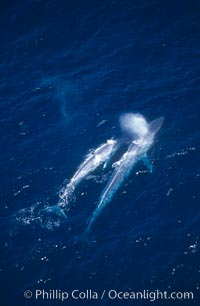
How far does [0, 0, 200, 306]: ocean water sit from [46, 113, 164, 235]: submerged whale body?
3.53 ft

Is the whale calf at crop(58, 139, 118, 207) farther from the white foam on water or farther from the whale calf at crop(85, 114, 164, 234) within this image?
the white foam on water

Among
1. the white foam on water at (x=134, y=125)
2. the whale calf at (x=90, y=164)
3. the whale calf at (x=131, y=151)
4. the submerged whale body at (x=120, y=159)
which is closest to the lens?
the whale calf at (x=131, y=151)

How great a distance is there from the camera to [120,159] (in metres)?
59.8

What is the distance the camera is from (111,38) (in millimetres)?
79312

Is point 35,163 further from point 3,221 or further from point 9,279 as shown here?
point 9,279

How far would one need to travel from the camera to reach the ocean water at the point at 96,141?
48.0 m

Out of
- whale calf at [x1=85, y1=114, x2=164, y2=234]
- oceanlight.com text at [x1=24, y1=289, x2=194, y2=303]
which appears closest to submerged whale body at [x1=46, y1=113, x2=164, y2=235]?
whale calf at [x1=85, y1=114, x2=164, y2=234]

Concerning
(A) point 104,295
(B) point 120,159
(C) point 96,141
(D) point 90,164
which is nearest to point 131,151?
(B) point 120,159

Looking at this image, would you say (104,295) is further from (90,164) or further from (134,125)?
(134,125)

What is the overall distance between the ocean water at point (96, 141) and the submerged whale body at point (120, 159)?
1.08 metres

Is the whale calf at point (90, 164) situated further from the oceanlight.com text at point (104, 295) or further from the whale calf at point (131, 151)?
the oceanlight.com text at point (104, 295)

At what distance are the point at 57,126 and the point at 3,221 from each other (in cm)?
2080

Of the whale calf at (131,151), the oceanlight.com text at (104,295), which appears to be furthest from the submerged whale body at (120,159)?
the oceanlight.com text at (104,295)

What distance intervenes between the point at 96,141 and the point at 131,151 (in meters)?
6.91
